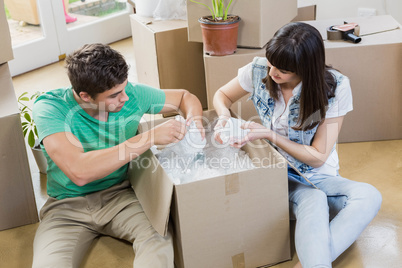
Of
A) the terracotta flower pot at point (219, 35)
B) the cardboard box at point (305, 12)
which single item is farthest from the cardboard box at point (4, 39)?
the cardboard box at point (305, 12)

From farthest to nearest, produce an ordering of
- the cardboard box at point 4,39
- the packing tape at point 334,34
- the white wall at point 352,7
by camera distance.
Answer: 1. the white wall at point 352,7
2. the packing tape at point 334,34
3. the cardboard box at point 4,39

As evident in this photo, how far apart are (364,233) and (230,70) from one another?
86 cm

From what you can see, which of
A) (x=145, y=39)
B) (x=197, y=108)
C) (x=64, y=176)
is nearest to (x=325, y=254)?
(x=197, y=108)

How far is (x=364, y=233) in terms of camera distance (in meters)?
1.82

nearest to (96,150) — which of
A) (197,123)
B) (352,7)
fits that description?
(197,123)

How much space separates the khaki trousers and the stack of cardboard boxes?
0.20m

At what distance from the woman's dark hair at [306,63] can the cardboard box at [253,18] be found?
58 cm

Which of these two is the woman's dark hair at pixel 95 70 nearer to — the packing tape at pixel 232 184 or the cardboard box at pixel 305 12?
the packing tape at pixel 232 184

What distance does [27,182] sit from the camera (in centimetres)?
189

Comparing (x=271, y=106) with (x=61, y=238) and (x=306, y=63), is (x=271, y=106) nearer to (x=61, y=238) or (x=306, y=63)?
(x=306, y=63)

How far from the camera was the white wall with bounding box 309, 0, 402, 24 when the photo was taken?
9.77 feet

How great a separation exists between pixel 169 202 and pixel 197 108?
0.46m

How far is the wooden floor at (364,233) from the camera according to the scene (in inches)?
67.6

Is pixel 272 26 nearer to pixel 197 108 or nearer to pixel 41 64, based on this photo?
pixel 197 108
